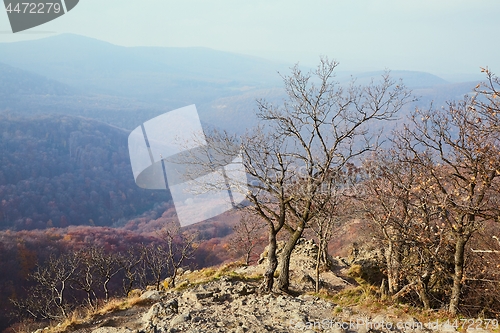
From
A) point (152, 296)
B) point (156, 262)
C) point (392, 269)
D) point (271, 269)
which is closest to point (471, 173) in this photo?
point (392, 269)

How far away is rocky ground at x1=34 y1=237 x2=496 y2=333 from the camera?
24.2 feet

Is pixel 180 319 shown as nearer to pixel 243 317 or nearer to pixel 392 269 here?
pixel 243 317

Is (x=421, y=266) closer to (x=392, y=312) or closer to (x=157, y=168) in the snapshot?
(x=392, y=312)

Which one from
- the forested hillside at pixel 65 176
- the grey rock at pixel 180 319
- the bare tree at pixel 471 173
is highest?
the bare tree at pixel 471 173

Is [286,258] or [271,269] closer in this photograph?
[271,269]

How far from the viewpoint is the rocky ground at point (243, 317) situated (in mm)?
7383

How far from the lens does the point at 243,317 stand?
824 cm

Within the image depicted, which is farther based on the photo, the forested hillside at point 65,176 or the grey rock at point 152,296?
the forested hillside at point 65,176

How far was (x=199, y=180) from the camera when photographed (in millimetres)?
10914

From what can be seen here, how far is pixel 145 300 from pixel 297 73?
8.84 meters

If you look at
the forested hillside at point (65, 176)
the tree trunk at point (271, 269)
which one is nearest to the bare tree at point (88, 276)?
the tree trunk at point (271, 269)

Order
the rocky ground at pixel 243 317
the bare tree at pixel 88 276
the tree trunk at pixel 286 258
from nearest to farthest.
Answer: the rocky ground at pixel 243 317, the tree trunk at pixel 286 258, the bare tree at pixel 88 276

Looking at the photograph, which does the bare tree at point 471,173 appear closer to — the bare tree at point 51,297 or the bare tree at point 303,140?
the bare tree at point 303,140

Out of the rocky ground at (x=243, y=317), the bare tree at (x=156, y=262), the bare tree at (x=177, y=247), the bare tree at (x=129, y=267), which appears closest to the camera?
the rocky ground at (x=243, y=317)
